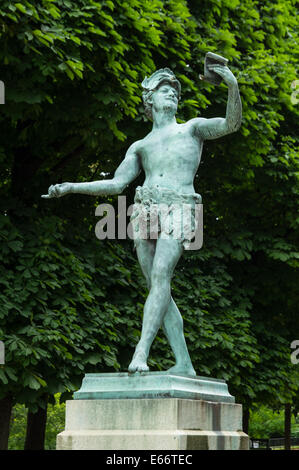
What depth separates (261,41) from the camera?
15.6 metres

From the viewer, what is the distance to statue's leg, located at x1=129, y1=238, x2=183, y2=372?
6.84 meters

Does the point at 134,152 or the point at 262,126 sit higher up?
the point at 262,126

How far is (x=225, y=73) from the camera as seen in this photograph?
708 centimetres

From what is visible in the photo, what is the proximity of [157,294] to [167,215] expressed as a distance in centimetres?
73

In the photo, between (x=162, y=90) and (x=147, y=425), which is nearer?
(x=147, y=425)

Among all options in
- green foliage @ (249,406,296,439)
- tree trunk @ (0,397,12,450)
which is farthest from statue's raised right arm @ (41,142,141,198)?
green foliage @ (249,406,296,439)

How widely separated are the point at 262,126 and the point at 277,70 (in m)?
1.25

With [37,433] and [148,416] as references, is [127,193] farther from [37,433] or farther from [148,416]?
[148,416]

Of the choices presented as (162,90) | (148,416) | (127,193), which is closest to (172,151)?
(162,90)

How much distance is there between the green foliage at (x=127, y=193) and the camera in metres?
11.2

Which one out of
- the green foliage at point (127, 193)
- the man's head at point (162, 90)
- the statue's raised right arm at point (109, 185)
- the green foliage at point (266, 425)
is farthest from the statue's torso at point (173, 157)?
the green foliage at point (266, 425)
